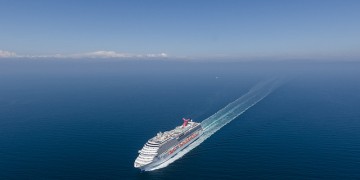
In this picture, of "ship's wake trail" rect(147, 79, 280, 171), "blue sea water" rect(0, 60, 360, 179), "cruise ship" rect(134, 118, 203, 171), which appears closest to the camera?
"blue sea water" rect(0, 60, 360, 179)

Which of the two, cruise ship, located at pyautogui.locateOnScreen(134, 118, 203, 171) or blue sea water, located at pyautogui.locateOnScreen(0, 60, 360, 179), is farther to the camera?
cruise ship, located at pyautogui.locateOnScreen(134, 118, 203, 171)

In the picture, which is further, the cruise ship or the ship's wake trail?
the ship's wake trail

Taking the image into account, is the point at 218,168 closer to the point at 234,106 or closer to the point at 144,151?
the point at 144,151

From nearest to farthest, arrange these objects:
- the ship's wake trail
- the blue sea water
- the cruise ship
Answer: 1. the blue sea water
2. the cruise ship
3. the ship's wake trail

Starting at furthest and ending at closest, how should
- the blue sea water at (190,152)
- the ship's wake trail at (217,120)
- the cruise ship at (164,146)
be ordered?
the ship's wake trail at (217,120), the cruise ship at (164,146), the blue sea water at (190,152)

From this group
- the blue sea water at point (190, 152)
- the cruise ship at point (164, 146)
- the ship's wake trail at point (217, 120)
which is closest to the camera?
the blue sea water at point (190, 152)

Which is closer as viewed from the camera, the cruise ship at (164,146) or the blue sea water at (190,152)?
the blue sea water at (190,152)

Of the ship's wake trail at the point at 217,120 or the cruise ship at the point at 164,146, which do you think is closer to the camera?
the cruise ship at the point at 164,146

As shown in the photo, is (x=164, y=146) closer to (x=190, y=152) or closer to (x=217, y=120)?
(x=190, y=152)

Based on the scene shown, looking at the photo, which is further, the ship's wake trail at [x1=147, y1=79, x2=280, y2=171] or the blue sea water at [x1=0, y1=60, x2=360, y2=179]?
the ship's wake trail at [x1=147, y1=79, x2=280, y2=171]
